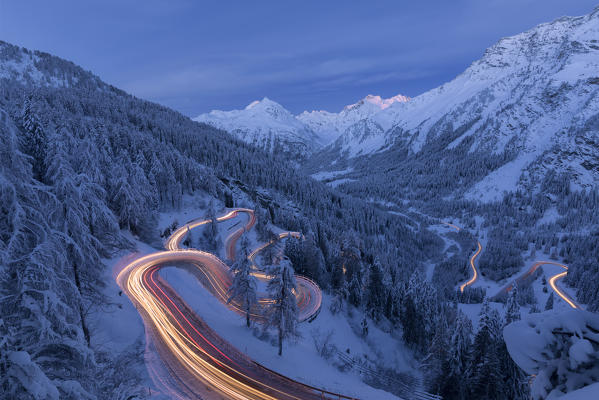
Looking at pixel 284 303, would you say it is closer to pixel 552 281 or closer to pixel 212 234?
pixel 212 234

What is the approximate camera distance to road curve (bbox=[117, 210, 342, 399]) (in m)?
21.7

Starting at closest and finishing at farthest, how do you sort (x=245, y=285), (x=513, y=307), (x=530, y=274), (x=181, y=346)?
(x=181, y=346) → (x=245, y=285) → (x=513, y=307) → (x=530, y=274)

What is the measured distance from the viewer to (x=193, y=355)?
2452 centimetres

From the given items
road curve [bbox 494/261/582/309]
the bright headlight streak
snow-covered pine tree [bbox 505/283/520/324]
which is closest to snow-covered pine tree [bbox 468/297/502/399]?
snow-covered pine tree [bbox 505/283/520/324]

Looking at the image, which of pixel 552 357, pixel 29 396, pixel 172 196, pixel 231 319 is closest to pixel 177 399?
pixel 231 319

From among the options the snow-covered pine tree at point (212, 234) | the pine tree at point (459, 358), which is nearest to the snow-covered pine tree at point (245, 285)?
the pine tree at point (459, 358)

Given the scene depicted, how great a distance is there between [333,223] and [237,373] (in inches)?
3388

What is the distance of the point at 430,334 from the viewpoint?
4912 cm

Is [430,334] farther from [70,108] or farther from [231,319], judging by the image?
[70,108]

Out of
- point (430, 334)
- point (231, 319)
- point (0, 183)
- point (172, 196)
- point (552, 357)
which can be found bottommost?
point (430, 334)

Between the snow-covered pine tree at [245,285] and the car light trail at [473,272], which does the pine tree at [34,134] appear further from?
the car light trail at [473,272]

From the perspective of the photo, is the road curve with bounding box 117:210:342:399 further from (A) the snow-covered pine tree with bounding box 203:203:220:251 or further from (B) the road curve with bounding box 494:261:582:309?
(B) the road curve with bounding box 494:261:582:309

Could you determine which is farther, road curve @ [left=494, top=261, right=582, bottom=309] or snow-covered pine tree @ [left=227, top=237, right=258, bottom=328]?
road curve @ [left=494, top=261, right=582, bottom=309]

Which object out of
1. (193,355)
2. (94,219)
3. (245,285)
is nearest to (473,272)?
(245,285)
